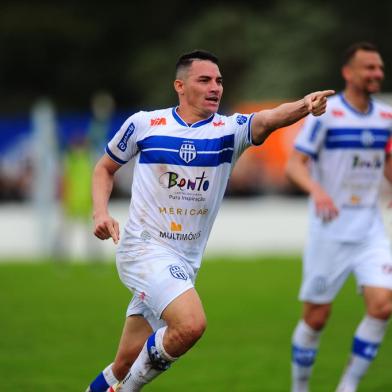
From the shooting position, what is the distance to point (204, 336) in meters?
11.9

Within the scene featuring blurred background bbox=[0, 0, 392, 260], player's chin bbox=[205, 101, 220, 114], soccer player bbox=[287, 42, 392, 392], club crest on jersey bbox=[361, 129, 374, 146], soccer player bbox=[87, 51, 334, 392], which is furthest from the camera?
blurred background bbox=[0, 0, 392, 260]

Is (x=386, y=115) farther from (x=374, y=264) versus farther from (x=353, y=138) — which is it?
(x=374, y=264)

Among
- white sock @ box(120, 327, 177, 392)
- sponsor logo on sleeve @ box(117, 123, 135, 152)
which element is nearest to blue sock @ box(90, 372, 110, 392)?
white sock @ box(120, 327, 177, 392)

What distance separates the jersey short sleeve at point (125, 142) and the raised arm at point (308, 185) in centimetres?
171

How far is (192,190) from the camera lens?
23.2 feet

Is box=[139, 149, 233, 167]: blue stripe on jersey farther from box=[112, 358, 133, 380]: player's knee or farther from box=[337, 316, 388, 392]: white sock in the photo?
box=[337, 316, 388, 392]: white sock

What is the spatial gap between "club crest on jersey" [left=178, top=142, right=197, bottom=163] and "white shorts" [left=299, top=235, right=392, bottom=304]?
2.15 meters

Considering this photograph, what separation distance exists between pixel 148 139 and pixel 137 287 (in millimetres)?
948

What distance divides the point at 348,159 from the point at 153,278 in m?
2.54

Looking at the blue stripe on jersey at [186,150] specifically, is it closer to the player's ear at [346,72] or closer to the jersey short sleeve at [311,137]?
the jersey short sleeve at [311,137]

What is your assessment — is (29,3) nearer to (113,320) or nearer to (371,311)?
(113,320)

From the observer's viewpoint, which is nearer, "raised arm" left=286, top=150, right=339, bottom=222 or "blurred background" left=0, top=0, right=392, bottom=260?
"raised arm" left=286, top=150, right=339, bottom=222

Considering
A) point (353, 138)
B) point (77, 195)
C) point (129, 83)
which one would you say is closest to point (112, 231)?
point (353, 138)

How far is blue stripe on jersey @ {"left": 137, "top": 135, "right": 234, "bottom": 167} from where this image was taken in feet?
23.0
